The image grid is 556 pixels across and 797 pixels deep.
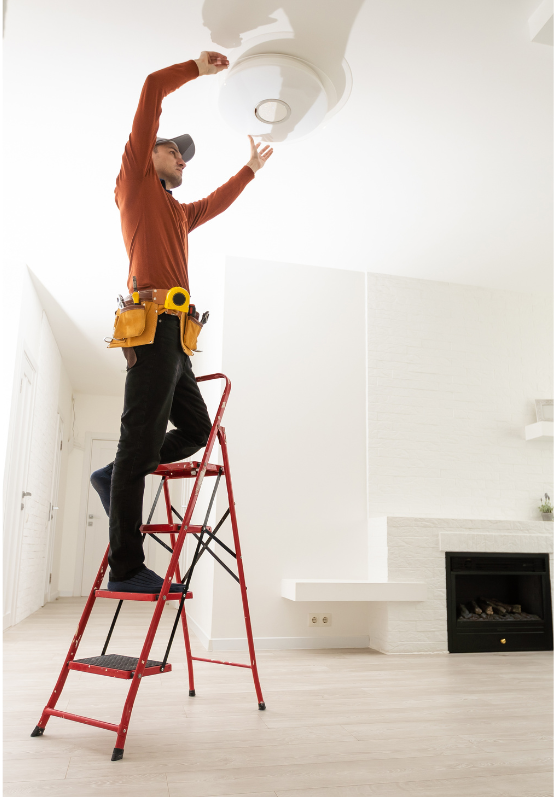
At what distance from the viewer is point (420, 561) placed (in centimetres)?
417

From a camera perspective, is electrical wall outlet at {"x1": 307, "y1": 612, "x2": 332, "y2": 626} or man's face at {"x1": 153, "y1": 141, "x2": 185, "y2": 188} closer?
man's face at {"x1": 153, "y1": 141, "x2": 185, "y2": 188}

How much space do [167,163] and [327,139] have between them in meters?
1.17

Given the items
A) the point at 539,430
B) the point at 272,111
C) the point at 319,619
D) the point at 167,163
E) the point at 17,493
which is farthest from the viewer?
the point at 17,493

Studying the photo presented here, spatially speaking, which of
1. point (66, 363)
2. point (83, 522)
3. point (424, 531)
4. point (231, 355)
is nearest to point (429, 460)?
point (424, 531)

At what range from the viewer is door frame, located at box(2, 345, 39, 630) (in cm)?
461

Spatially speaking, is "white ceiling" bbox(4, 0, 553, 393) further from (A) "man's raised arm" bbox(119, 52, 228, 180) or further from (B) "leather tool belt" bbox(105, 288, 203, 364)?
(B) "leather tool belt" bbox(105, 288, 203, 364)

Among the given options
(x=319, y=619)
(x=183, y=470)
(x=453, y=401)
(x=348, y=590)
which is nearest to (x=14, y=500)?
(x=319, y=619)

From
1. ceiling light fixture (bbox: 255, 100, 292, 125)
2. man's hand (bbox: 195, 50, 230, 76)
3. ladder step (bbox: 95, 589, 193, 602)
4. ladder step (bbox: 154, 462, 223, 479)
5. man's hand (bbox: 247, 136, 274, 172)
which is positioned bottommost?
ladder step (bbox: 95, 589, 193, 602)

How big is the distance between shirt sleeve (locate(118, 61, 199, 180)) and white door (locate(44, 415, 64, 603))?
5.48m

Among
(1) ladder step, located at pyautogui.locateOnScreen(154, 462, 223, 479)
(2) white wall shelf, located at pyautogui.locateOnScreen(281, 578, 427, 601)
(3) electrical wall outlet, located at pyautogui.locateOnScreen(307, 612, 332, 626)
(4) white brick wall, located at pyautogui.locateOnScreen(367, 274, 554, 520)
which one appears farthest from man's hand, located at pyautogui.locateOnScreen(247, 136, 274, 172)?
(3) electrical wall outlet, located at pyautogui.locateOnScreen(307, 612, 332, 626)

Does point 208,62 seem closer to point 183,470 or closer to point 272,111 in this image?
point 272,111

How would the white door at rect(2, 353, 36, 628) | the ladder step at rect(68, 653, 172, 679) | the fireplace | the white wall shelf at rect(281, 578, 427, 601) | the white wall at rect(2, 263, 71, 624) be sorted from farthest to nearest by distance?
the white door at rect(2, 353, 36, 628) < the white wall at rect(2, 263, 71, 624) < the fireplace < the white wall shelf at rect(281, 578, 427, 601) < the ladder step at rect(68, 653, 172, 679)

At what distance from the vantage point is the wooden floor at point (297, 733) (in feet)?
5.58

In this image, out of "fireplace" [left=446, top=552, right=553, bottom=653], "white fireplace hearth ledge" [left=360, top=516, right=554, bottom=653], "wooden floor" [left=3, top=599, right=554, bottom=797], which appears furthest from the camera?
"fireplace" [left=446, top=552, right=553, bottom=653]
